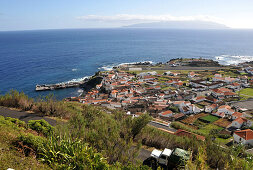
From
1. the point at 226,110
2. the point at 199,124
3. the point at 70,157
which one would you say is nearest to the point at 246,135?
the point at 199,124

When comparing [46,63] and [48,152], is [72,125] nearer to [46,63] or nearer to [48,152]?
[48,152]

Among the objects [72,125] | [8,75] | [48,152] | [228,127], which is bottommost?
[228,127]

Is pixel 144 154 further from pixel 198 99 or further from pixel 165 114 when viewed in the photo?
pixel 198 99

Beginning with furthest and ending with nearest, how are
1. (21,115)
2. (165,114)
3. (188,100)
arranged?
(188,100), (165,114), (21,115)

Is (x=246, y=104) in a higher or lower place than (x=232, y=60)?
lower

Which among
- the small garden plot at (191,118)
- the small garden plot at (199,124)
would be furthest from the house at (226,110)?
the small garden plot at (199,124)

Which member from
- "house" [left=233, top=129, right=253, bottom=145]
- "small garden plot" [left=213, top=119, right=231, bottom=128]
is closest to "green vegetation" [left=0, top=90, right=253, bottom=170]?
"house" [left=233, top=129, right=253, bottom=145]

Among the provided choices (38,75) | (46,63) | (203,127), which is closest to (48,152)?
(203,127)

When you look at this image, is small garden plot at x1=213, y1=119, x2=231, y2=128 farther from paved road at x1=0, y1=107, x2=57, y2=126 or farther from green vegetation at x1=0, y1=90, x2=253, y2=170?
paved road at x1=0, y1=107, x2=57, y2=126

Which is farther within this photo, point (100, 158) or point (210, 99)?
point (210, 99)
